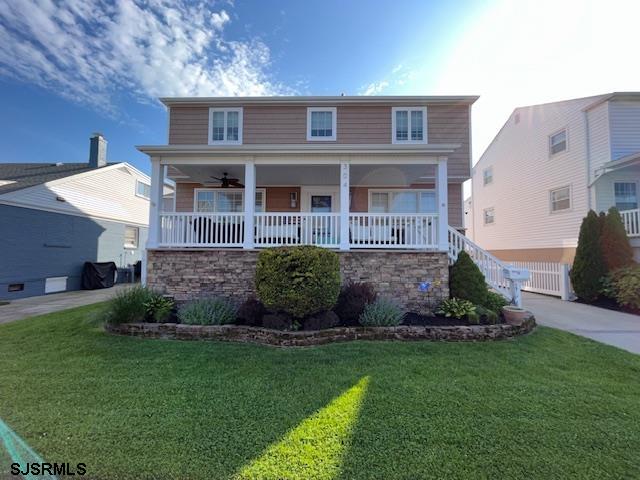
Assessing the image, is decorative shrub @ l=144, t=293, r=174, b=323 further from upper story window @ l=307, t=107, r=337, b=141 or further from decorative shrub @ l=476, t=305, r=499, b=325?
upper story window @ l=307, t=107, r=337, b=141

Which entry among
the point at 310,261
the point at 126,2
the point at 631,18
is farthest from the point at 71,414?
the point at 631,18

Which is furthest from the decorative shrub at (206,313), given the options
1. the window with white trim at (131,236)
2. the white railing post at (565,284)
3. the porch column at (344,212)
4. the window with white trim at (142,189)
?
the window with white trim at (142,189)

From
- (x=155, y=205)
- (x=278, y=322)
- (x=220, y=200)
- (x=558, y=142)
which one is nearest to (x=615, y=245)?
(x=558, y=142)

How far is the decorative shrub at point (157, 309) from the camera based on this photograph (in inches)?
231

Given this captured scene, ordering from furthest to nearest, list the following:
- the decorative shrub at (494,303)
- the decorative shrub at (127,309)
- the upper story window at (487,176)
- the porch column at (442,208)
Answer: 1. the upper story window at (487,176)
2. the porch column at (442,208)
3. the decorative shrub at (494,303)
4. the decorative shrub at (127,309)

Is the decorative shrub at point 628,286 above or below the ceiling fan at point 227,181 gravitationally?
below

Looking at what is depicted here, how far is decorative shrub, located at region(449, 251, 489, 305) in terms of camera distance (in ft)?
20.9

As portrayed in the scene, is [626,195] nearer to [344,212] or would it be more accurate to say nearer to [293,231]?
[344,212]

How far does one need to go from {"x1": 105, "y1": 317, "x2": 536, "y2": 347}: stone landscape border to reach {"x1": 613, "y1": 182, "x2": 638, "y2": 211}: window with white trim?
9.35 metres

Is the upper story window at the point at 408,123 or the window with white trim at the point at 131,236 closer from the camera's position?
the upper story window at the point at 408,123

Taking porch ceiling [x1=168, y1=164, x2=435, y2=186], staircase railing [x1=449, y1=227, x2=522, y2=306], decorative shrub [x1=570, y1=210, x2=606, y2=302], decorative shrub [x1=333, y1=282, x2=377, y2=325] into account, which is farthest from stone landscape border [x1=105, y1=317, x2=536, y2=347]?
decorative shrub [x1=570, y1=210, x2=606, y2=302]

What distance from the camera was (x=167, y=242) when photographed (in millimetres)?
7215

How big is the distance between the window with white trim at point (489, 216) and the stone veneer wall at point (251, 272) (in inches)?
490

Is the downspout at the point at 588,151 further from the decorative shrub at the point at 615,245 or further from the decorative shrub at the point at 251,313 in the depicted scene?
the decorative shrub at the point at 251,313
